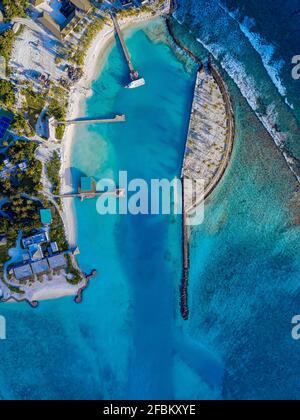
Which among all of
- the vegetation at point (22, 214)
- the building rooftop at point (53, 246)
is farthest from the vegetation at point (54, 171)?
the building rooftop at point (53, 246)

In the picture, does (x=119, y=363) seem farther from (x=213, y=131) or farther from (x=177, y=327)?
(x=213, y=131)

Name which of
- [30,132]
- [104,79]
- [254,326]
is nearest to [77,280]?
[30,132]

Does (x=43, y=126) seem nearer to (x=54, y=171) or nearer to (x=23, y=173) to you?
(x=54, y=171)

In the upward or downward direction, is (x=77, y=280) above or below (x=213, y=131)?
below

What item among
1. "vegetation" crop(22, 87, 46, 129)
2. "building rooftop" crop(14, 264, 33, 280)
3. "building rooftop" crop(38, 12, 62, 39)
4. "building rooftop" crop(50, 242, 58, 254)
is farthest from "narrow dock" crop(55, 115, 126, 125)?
"building rooftop" crop(14, 264, 33, 280)

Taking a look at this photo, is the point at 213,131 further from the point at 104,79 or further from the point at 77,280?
the point at 77,280

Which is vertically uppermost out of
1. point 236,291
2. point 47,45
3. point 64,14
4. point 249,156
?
point 64,14
